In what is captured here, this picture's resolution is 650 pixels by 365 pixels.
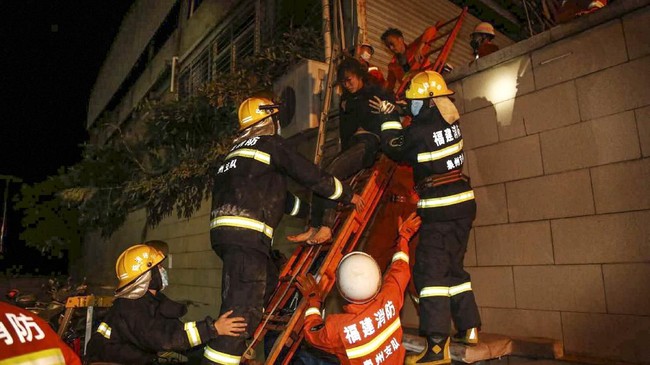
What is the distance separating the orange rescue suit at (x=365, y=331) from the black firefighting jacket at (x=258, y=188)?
0.84 meters

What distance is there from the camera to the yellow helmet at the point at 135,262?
10.8 ft

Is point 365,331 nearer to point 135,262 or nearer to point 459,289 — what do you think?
point 459,289

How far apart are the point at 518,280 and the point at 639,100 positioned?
162cm

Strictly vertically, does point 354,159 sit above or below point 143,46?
below

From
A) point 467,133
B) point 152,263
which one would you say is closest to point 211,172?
point 152,263

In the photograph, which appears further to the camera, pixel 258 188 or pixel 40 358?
pixel 258 188

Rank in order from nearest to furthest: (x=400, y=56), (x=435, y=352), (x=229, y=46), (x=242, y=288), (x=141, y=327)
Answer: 1. (x=435, y=352)
2. (x=141, y=327)
3. (x=242, y=288)
4. (x=400, y=56)
5. (x=229, y=46)

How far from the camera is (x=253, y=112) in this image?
358cm

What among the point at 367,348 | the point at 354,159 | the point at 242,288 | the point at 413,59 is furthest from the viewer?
the point at 413,59

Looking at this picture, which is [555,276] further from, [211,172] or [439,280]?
[211,172]

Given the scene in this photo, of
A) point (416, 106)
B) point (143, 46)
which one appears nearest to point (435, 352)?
point (416, 106)

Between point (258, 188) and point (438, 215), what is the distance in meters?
1.44

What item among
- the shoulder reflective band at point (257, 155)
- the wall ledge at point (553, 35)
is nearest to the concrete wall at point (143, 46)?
the wall ledge at point (553, 35)

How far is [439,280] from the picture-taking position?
10.0ft
